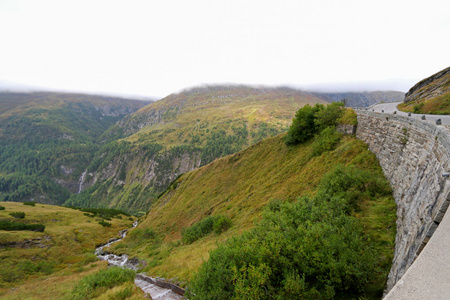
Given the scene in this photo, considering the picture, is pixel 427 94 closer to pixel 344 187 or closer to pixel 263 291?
pixel 344 187

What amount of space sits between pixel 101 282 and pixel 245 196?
23986 millimetres

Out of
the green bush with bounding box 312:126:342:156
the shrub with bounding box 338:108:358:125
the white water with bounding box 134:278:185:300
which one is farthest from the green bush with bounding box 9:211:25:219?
the shrub with bounding box 338:108:358:125

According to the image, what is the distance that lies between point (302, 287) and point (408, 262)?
3.90m

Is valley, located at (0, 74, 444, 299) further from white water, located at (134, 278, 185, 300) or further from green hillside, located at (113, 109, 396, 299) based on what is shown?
white water, located at (134, 278, 185, 300)

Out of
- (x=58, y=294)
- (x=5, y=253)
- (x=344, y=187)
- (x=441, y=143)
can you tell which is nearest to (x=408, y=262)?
(x=441, y=143)

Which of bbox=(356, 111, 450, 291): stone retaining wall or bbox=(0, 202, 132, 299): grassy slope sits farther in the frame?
bbox=(0, 202, 132, 299): grassy slope

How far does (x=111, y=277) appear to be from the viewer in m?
19.3

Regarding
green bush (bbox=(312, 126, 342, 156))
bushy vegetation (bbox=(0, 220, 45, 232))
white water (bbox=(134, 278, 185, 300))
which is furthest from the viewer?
bushy vegetation (bbox=(0, 220, 45, 232))

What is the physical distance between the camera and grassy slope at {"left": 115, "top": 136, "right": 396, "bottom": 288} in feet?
45.2

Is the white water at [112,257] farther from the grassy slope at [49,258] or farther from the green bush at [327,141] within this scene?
the green bush at [327,141]

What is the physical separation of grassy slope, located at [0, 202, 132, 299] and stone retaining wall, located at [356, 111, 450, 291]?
33572mm

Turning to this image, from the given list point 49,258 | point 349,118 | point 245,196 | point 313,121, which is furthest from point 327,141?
point 49,258

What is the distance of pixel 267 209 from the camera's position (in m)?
20.5

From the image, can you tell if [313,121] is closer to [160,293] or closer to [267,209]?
[267,209]
